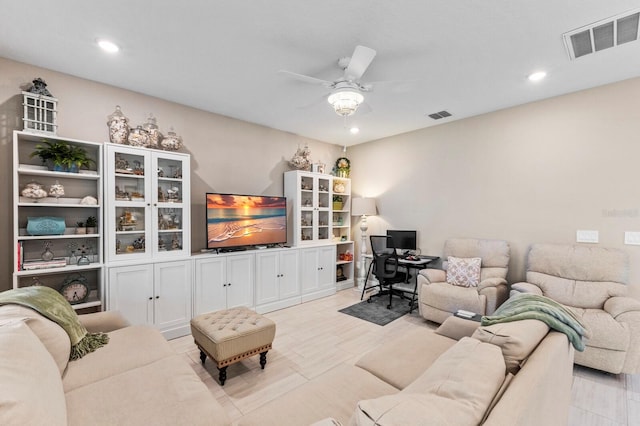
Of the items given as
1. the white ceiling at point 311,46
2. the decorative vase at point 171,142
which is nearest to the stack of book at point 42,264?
the decorative vase at point 171,142

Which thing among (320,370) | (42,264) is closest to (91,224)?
(42,264)

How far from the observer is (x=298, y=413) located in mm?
1331

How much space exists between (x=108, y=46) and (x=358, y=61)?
2.14 metres

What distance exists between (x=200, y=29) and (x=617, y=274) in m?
4.51

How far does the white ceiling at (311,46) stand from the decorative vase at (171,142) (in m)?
0.47

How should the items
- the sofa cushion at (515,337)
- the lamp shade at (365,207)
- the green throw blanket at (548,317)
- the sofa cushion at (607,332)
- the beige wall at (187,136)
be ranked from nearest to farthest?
the sofa cushion at (515,337)
the green throw blanket at (548,317)
the sofa cushion at (607,332)
the beige wall at (187,136)
the lamp shade at (365,207)

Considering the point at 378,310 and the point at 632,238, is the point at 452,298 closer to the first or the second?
the point at 378,310

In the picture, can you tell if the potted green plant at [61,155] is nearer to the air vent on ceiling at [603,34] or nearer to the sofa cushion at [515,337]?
the sofa cushion at [515,337]

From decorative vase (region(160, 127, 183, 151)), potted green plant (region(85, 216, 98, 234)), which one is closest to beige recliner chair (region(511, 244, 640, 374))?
decorative vase (region(160, 127, 183, 151))

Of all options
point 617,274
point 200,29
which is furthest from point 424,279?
point 200,29

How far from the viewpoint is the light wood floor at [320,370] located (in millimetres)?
2100

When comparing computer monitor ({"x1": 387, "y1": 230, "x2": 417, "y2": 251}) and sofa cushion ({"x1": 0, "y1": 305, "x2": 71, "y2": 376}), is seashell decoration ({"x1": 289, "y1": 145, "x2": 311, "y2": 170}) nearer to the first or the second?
computer monitor ({"x1": 387, "y1": 230, "x2": 417, "y2": 251})

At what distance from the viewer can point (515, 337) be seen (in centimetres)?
128

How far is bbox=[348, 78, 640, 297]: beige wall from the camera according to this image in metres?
3.03
